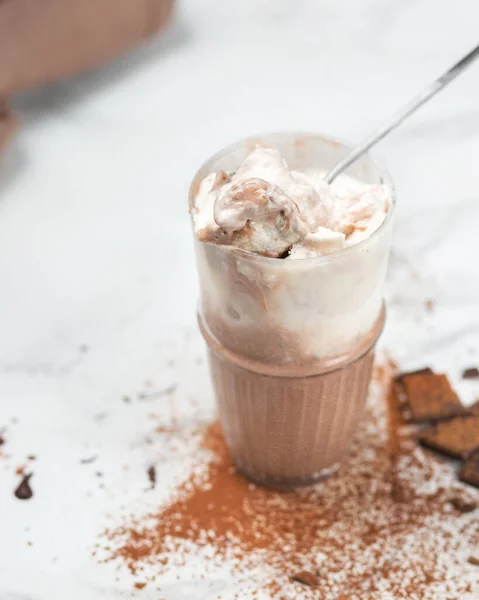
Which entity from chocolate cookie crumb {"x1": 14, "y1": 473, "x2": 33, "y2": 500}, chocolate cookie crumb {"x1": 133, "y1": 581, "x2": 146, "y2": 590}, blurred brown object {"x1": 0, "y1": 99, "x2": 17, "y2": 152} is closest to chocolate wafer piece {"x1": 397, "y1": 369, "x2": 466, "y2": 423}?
chocolate cookie crumb {"x1": 133, "y1": 581, "x2": 146, "y2": 590}

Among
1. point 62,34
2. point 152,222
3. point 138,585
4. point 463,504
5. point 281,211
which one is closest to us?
point 281,211

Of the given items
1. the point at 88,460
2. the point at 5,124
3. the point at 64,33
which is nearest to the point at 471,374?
the point at 88,460

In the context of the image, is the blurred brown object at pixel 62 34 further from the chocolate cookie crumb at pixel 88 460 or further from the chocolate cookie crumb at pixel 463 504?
the chocolate cookie crumb at pixel 463 504

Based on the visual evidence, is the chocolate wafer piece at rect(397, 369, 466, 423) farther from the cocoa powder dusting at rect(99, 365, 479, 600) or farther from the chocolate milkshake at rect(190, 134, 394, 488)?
the chocolate milkshake at rect(190, 134, 394, 488)

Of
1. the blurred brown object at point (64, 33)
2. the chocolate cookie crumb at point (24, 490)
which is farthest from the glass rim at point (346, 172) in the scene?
the blurred brown object at point (64, 33)

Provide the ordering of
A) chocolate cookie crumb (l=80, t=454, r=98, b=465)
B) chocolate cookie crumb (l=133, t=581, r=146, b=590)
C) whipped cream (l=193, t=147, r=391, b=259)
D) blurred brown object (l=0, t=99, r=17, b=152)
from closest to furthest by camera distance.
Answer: whipped cream (l=193, t=147, r=391, b=259) < chocolate cookie crumb (l=133, t=581, r=146, b=590) < chocolate cookie crumb (l=80, t=454, r=98, b=465) < blurred brown object (l=0, t=99, r=17, b=152)

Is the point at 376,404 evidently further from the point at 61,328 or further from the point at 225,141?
the point at 225,141

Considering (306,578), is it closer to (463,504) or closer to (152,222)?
(463,504)
